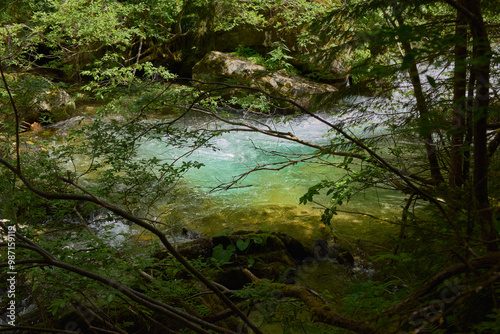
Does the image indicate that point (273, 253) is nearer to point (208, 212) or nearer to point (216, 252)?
point (216, 252)

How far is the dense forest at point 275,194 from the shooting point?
1554 mm

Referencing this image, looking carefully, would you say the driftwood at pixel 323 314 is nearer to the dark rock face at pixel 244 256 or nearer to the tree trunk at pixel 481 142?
the tree trunk at pixel 481 142

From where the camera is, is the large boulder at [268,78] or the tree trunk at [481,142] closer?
the tree trunk at [481,142]

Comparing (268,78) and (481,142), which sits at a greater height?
(268,78)

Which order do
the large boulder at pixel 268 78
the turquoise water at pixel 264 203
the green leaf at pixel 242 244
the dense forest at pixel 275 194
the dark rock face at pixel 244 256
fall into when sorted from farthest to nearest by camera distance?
the large boulder at pixel 268 78, the turquoise water at pixel 264 203, the dark rock face at pixel 244 256, the green leaf at pixel 242 244, the dense forest at pixel 275 194

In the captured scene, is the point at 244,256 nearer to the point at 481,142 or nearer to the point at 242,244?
the point at 242,244

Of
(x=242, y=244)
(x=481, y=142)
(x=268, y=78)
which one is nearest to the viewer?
(x=481, y=142)

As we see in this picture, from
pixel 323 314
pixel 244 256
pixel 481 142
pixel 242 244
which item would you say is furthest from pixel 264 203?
pixel 481 142

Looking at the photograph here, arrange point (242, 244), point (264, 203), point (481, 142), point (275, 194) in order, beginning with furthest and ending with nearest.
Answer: point (275, 194)
point (264, 203)
point (242, 244)
point (481, 142)

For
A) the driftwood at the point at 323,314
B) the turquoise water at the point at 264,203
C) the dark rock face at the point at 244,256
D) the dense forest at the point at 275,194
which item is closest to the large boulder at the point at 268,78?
the dense forest at the point at 275,194

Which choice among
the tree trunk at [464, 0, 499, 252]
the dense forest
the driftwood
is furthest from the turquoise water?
the tree trunk at [464, 0, 499, 252]

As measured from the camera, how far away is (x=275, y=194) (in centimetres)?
691

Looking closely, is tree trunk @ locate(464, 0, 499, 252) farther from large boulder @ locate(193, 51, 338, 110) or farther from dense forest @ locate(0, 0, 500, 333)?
large boulder @ locate(193, 51, 338, 110)

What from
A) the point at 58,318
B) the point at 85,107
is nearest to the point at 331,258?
the point at 58,318
